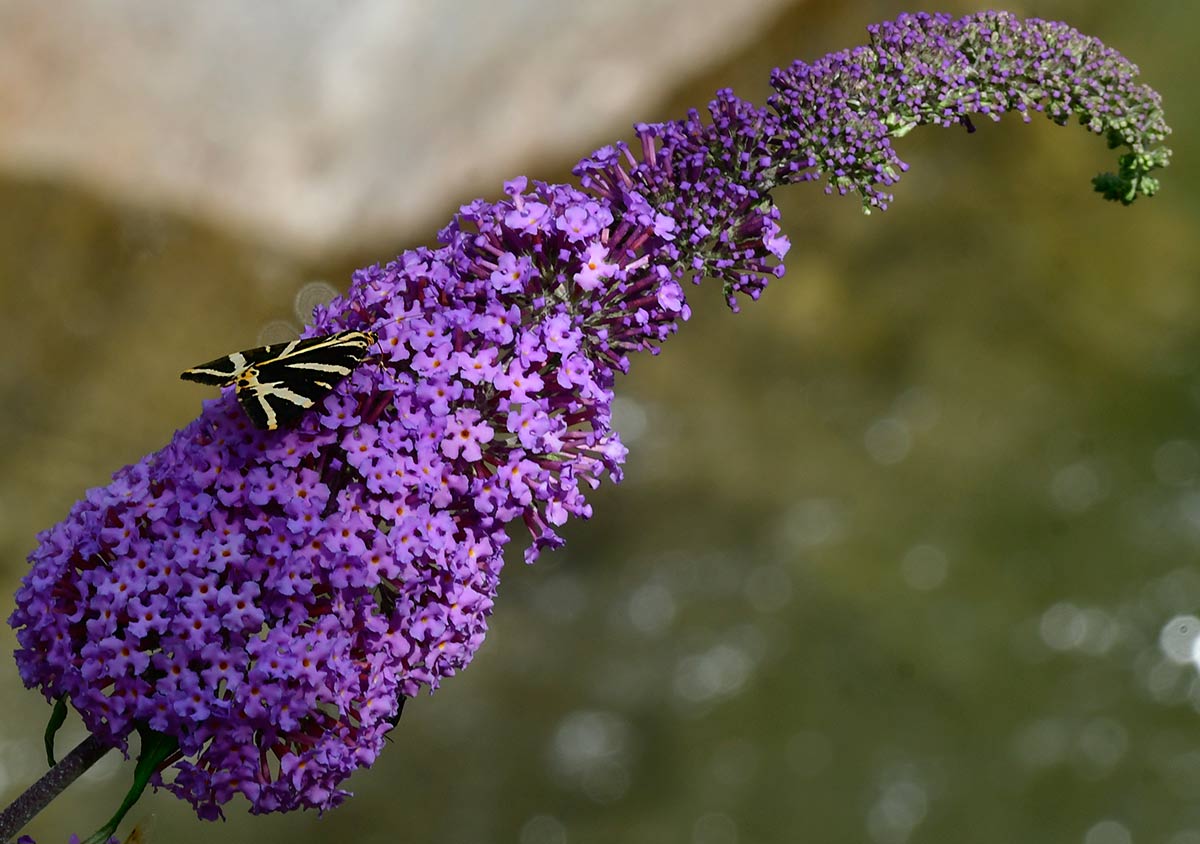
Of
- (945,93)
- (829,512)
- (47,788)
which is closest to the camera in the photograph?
(47,788)

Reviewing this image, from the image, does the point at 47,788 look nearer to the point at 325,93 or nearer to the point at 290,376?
the point at 290,376

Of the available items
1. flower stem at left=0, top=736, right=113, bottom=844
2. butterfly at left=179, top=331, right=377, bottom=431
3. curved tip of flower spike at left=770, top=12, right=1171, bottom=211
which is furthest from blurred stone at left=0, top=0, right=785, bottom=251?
flower stem at left=0, top=736, right=113, bottom=844

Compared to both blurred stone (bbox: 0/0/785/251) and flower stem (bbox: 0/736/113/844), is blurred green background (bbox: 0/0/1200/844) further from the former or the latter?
flower stem (bbox: 0/736/113/844)

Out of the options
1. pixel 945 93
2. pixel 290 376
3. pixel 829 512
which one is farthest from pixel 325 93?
pixel 290 376

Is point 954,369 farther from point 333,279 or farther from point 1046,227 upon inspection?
point 333,279

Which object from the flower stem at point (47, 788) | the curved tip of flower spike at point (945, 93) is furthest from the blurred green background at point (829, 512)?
the curved tip of flower spike at point (945, 93)

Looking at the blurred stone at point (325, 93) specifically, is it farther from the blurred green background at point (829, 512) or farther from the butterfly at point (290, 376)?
the butterfly at point (290, 376)
